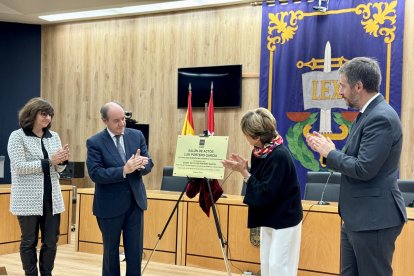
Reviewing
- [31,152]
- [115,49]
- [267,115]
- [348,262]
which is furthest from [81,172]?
[348,262]

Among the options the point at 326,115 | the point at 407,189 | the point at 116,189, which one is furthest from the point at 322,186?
the point at 116,189

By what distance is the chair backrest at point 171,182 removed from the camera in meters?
6.11

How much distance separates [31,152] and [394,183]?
8.72ft

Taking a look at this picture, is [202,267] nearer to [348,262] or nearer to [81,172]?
[348,262]

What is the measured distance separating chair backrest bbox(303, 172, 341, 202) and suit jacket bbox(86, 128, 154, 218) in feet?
7.18

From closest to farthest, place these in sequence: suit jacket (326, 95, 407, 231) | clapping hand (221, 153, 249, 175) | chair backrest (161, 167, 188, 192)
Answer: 1. suit jacket (326, 95, 407, 231)
2. clapping hand (221, 153, 249, 175)
3. chair backrest (161, 167, 188, 192)

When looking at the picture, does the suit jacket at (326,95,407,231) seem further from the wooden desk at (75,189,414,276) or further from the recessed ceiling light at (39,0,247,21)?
the recessed ceiling light at (39,0,247,21)

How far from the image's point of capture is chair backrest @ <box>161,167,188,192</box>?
6113 millimetres

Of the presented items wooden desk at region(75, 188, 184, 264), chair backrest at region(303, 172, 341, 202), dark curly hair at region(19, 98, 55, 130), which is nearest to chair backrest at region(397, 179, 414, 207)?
chair backrest at region(303, 172, 341, 202)

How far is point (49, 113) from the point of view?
3.97 meters

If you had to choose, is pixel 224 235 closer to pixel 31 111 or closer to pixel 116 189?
pixel 116 189

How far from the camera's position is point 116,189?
11.6ft

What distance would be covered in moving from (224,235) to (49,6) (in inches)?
180

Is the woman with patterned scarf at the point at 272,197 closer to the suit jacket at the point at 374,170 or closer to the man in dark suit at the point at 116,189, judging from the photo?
the suit jacket at the point at 374,170
